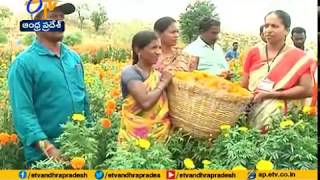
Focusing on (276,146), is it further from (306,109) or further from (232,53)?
(232,53)

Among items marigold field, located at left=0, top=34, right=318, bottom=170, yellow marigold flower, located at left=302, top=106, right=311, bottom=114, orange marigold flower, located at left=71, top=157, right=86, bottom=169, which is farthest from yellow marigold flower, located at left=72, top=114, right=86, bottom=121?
yellow marigold flower, located at left=302, top=106, right=311, bottom=114

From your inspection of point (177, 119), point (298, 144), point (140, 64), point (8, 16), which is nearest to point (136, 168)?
point (177, 119)

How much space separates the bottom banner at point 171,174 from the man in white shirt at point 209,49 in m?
0.58

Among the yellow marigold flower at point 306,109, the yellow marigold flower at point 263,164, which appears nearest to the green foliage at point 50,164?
the yellow marigold flower at point 263,164

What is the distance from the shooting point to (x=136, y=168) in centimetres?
301

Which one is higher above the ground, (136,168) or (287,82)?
(287,82)

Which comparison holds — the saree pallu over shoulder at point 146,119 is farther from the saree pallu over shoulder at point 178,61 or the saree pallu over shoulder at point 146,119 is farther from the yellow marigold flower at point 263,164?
the yellow marigold flower at point 263,164

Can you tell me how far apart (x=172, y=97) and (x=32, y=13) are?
915mm

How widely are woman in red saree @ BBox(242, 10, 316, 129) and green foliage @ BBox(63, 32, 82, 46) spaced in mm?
970

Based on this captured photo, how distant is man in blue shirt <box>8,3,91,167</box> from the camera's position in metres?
2.90

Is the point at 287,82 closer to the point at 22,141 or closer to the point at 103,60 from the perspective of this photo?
the point at 103,60

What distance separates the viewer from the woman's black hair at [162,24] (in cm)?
303

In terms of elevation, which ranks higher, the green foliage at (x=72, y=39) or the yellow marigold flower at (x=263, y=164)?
the green foliage at (x=72, y=39)

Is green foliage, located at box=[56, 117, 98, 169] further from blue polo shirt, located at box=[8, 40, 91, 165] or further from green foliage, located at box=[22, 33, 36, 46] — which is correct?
green foliage, located at box=[22, 33, 36, 46]
